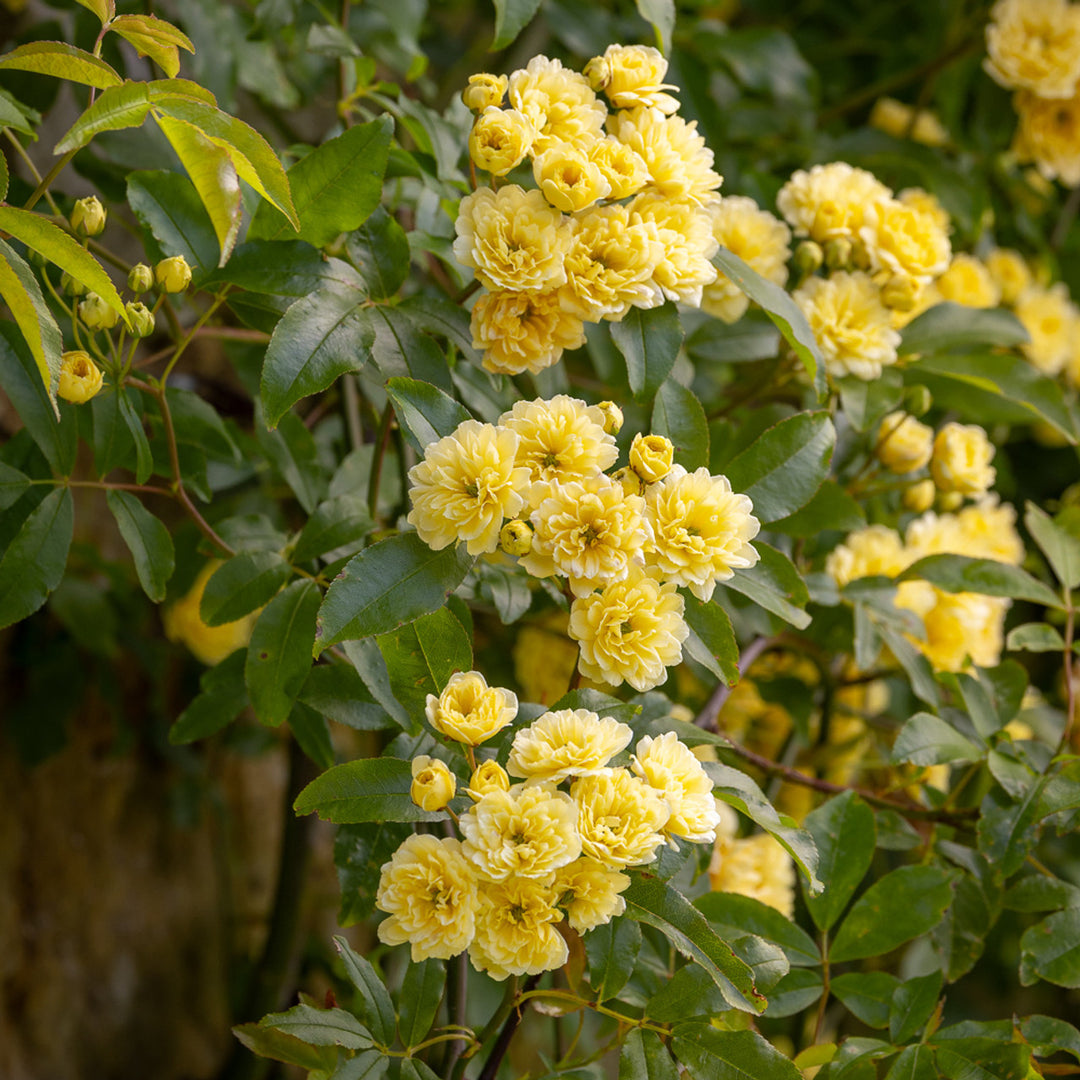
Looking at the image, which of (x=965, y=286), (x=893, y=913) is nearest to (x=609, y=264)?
(x=893, y=913)

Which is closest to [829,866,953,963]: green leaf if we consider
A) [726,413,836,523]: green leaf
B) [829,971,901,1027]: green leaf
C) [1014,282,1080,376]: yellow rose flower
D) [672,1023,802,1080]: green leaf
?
[829,971,901,1027]: green leaf

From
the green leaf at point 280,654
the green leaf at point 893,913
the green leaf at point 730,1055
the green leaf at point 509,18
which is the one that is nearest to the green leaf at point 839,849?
the green leaf at point 893,913

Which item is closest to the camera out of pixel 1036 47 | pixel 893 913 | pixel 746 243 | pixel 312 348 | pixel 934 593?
pixel 312 348

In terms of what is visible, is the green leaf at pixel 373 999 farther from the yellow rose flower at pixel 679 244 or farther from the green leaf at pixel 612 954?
the yellow rose flower at pixel 679 244

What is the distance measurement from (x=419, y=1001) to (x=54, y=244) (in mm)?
447

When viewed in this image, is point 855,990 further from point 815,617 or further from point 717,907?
point 815,617

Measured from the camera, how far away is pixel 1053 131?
1.17 m

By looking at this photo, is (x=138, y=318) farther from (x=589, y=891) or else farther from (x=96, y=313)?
(x=589, y=891)

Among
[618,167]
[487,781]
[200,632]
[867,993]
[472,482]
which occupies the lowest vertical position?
[200,632]

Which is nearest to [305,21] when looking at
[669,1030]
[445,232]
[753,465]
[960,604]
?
[445,232]

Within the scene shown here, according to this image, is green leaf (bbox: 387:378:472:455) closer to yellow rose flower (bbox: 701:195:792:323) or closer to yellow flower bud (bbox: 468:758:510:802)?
yellow flower bud (bbox: 468:758:510:802)

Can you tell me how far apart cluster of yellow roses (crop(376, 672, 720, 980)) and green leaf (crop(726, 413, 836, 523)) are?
21cm

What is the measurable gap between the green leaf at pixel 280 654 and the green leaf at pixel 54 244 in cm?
21

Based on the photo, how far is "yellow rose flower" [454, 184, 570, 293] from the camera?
1.85 feet
